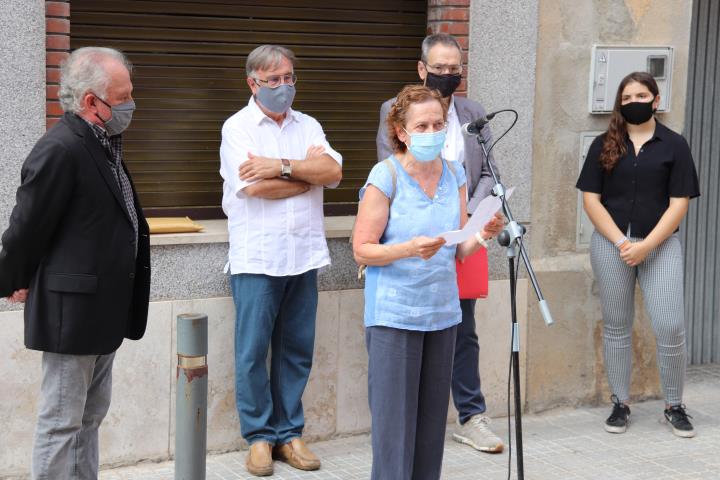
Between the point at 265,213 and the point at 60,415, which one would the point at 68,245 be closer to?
the point at 60,415

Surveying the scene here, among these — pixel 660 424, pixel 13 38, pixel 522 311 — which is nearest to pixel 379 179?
pixel 13 38

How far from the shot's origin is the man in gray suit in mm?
5656

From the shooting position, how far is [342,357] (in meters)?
6.21

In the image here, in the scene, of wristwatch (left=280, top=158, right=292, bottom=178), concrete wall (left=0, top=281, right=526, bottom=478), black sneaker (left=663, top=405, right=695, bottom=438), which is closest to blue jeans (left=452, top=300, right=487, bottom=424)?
concrete wall (left=0, top=281, right=526, bottom=478)

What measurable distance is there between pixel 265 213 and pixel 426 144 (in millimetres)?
1331

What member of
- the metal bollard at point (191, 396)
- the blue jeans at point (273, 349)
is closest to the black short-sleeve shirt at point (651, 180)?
the blue jeans at point (273, 349)

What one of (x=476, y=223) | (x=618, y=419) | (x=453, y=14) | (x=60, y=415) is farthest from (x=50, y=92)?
(x=618, y=419)

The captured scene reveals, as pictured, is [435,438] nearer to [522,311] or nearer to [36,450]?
[36,450]

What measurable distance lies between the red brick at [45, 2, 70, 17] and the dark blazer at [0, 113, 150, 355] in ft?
4.37

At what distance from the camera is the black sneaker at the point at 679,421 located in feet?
20.8

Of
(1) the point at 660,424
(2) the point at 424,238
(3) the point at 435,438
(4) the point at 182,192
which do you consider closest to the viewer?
(2) the point at 424,238

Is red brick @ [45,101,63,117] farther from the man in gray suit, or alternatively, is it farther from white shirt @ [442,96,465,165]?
white shirt @ [442,96,465,165]

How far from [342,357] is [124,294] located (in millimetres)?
2106

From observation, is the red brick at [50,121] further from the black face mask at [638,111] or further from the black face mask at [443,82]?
the black face mask at [638,111]
